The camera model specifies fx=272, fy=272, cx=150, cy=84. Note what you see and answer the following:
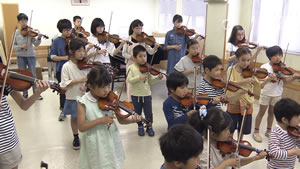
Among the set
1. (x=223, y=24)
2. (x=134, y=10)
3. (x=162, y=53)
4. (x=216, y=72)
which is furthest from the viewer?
(x=134, y=10)

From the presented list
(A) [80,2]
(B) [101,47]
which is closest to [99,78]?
(B) [101,47]

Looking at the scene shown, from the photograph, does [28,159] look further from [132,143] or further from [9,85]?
[9,85]

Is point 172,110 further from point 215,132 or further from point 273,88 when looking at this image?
point 273,88

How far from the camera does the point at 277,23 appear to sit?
4305mm

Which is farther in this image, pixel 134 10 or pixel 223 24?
pixel 134 10

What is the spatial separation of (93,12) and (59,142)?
17.4 feet

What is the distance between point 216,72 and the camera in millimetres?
2338

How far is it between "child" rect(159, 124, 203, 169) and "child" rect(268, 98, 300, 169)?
0.72 m

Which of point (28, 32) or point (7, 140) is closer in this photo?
point (7, 140)

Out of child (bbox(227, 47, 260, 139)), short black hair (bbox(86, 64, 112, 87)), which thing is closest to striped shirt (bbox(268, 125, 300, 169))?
child (bbox(227, 47, 260, 139))

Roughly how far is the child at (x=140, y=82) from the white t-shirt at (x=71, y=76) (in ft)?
1.96

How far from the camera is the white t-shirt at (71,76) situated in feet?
8.49

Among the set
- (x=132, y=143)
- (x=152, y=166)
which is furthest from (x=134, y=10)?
(x=152, y=166)

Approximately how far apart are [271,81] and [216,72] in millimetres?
927
